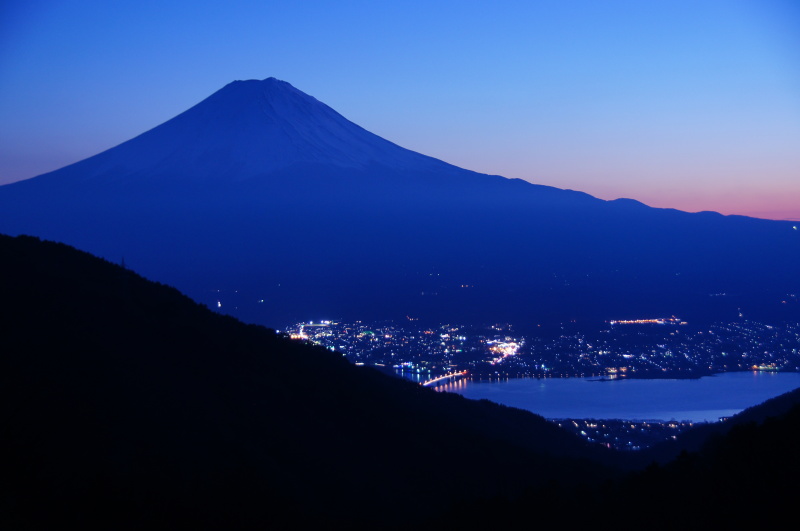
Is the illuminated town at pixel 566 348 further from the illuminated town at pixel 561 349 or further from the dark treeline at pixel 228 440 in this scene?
the dark treeline at pixel 228 440

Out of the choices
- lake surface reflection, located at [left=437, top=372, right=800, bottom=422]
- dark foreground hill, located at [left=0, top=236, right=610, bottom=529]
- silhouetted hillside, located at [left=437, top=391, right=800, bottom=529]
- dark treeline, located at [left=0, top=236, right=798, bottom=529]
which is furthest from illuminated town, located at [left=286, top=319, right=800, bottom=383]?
silhouetted hillside, located at [left=437, top=391, right=800, bottom=529]

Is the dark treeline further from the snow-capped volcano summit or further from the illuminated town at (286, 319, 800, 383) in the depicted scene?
the snow-capped volcano summit

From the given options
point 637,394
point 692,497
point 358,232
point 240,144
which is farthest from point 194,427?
point 240,144

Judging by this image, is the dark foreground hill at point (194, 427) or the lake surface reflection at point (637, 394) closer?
the dark foreground hill at point (194, 427)

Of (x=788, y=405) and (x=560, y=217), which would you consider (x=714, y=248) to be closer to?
(x=560, y=217)

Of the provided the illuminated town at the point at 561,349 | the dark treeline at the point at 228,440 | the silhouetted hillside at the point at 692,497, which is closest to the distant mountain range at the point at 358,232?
the illuminated town at the point at 561,349

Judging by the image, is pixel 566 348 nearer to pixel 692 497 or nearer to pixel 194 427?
pixel 692 497
